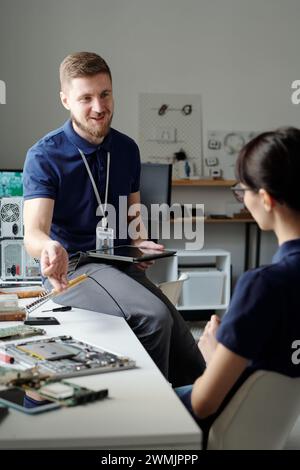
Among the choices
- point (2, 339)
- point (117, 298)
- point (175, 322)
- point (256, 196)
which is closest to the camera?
point (256, 196)

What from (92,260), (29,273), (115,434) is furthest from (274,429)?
(29,273)

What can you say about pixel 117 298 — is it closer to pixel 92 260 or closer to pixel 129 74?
pixel 92 260

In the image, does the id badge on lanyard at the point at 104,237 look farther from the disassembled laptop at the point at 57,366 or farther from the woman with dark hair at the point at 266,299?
the woman with dark hair at the point at 266,299

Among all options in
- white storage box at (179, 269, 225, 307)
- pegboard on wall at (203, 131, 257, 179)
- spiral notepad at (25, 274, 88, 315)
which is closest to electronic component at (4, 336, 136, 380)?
spiral notepad at (25, 274, 88, 315)

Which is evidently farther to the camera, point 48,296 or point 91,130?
point 91,130

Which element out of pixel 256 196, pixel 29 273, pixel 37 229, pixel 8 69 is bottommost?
pixel 29 273

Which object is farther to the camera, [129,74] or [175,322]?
[129,74]

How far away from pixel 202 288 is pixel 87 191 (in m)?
2.79

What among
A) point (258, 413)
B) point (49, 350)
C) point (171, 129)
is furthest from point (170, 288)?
point (171, 129)

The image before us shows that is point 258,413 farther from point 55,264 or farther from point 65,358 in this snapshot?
point 55,264

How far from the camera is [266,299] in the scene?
1095mm

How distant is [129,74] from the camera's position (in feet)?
16.4

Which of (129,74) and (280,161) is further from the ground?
(129,74)

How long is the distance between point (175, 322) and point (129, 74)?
137 inches
